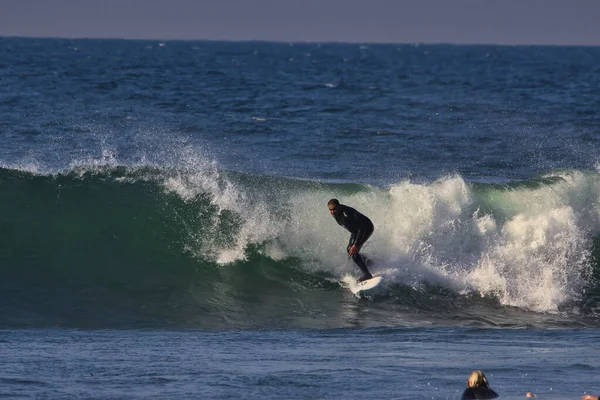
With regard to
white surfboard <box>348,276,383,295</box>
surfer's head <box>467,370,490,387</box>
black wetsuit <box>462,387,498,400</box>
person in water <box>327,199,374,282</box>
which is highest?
person in water <box>327,199,374,282</box>

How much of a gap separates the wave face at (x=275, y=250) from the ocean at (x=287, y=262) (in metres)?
0.04

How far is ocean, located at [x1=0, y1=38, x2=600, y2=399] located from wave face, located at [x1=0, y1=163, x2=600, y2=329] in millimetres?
38

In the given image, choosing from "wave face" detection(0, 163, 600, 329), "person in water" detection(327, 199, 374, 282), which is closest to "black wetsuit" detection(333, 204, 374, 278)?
"person in water" detection(327, 199, 374, 282)

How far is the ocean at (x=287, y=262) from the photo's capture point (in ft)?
32.6

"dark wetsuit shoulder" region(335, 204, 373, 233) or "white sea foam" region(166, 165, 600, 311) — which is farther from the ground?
"dark wetsuit shoulder" region(335, 204, 373, 233)

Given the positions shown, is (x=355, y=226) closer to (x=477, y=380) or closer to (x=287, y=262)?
(x=287, y=262)

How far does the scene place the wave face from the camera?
14.0 metres

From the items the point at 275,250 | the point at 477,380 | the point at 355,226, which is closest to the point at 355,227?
the point at 355,226

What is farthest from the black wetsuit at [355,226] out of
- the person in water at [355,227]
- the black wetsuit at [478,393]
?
the black wetsuit at [478,393]

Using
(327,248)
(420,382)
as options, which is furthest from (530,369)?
(327,248)

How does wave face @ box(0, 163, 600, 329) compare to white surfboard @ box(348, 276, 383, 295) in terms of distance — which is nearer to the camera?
wave face @ box(0, 163, 600, 329)

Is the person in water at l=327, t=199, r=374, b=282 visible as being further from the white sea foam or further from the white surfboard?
the white sea foam

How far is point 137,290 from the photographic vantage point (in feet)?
47.7

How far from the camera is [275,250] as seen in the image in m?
16.1
